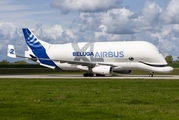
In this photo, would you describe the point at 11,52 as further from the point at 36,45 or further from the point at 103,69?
the point at 103,69

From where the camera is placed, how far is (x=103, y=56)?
38344 millimetres

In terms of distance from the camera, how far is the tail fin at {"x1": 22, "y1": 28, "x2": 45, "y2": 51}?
44938mm

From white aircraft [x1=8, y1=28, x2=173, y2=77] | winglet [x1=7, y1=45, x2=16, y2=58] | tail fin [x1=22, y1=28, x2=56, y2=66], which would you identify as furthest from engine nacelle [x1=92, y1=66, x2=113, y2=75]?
winglet [x1=7, y1=45, x2=16, y2=58]

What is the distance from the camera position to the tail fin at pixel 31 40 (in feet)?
147

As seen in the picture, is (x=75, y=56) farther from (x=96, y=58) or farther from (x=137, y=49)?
(x=137, y=49)

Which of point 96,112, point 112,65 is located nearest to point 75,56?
point 112,65

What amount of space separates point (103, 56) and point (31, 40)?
15.3m

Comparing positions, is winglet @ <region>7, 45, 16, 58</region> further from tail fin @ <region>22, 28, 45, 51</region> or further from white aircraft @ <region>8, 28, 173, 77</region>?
tail fin @ <region>22, 28, 45, 51</region>

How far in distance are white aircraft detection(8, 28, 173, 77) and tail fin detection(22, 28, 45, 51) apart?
0.27 meters

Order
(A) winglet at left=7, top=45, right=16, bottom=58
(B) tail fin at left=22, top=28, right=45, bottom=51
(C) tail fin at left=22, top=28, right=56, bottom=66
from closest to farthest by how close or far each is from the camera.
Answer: (A) winglet at left=7, top=45, right=16, bottom=58 < (C) tail fin at left=22, top=28, right=56, bottom=66 < (B) tail fin at left=22, top=28, right=45, bottom=51

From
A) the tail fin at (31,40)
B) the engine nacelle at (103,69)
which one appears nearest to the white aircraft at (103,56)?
the engine nacelle at (103,69)

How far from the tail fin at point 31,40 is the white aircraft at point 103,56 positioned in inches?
10.6

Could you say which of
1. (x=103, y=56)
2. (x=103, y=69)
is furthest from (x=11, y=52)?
(x=103, y=69)

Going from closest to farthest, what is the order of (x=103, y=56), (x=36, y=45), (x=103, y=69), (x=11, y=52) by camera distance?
(x=103, y=69) < (x=103, y=56) < (x=11, y=52) < (x=36, y=45)
